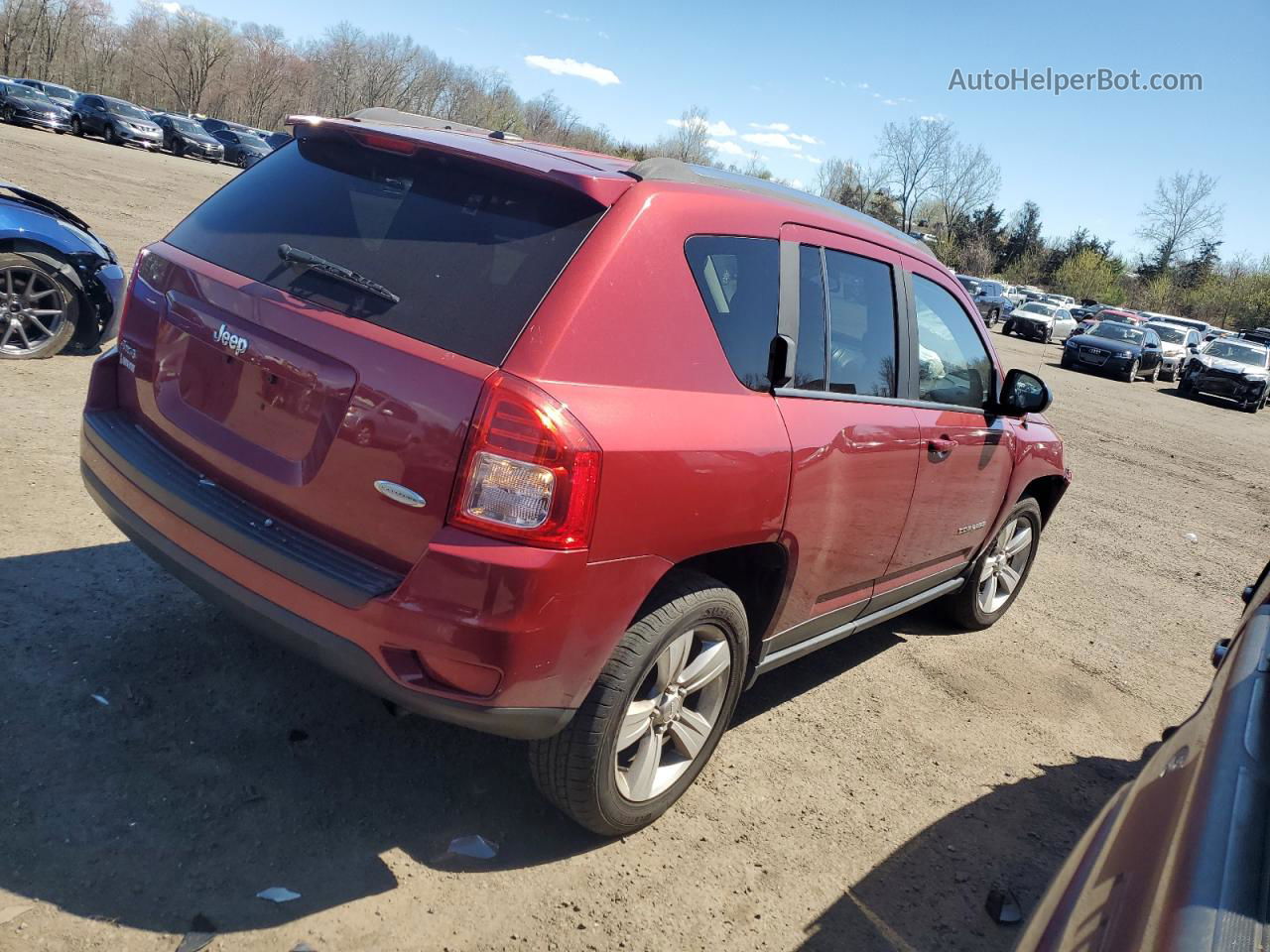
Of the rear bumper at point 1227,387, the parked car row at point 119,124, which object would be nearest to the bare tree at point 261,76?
the parked car row at point 119,124

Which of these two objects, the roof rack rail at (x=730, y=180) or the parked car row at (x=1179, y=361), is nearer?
the roof rack rail at (x=730, y=180)

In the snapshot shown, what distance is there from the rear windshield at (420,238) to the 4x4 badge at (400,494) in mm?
376

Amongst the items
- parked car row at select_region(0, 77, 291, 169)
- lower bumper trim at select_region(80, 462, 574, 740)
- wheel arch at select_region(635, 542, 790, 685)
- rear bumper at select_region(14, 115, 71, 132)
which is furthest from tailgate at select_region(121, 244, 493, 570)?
rear bumper at select_region(14, 115, 71, 132)

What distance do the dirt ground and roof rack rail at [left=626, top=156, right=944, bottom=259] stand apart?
201 cm

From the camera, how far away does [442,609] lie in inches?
91.5

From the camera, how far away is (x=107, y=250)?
22.5 ft

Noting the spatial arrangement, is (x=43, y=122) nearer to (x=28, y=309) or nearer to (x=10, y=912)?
(x=28, y=309)

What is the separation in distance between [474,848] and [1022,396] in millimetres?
3203

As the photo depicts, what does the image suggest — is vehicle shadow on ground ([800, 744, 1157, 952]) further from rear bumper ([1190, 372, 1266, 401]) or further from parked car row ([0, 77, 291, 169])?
parked car row ([0, 77, 291, 169])

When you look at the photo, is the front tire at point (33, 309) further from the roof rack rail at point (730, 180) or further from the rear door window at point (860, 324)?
the rear door window at point (860, 324)

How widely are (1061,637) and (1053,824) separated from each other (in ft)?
7.28

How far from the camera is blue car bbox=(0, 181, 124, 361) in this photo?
20.6 ft

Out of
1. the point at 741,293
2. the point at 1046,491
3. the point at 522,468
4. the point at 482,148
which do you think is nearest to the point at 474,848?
the point at 522,468

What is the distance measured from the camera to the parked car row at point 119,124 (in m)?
38.7
